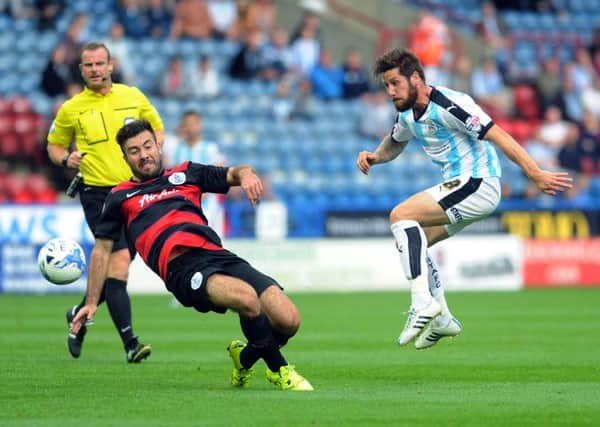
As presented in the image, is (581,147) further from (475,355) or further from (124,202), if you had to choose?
(124,202)

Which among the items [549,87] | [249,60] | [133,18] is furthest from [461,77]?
[133,18]

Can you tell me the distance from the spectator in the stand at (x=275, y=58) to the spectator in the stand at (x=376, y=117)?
5.48ft

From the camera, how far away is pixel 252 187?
766cm

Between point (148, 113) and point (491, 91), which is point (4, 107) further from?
point (148, 113)

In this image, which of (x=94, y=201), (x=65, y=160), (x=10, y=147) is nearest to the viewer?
(x=65, y=160)

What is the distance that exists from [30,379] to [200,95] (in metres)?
15.2

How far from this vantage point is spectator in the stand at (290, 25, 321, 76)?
2478 cm

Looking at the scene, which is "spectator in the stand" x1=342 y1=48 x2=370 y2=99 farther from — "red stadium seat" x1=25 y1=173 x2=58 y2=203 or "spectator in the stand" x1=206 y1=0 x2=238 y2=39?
"red stadium seat" x1=25 y1=173 x2=58 y2=203

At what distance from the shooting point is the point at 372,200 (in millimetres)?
22891

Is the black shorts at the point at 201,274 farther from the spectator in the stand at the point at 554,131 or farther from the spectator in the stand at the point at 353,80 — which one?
the spectator in the stand at the point at 554,131

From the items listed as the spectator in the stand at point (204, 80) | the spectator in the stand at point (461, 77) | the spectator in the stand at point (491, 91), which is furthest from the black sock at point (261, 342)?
the spectator in the stand at point (461, 77)

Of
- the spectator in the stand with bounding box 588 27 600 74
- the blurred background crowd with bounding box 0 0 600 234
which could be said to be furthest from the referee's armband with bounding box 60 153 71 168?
the spectator in the stand with bounding box 588 27 600 74

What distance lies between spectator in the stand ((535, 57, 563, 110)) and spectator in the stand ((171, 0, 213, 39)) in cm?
691

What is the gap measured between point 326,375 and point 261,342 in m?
1.28
